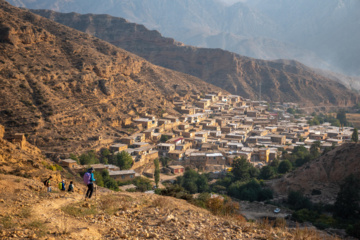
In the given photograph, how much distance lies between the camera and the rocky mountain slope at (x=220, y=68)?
232 feet

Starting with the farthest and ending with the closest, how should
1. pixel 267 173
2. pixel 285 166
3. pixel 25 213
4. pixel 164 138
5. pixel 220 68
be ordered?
1. pixel 220 68
2. pixel 164 138
3. pixel 285 166
4. pixel 267 173
5. pixel 25 213

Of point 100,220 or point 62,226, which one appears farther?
point 100,220

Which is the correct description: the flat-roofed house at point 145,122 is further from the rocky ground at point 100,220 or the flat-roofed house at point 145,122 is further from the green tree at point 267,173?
the rocky ground at point 100,220

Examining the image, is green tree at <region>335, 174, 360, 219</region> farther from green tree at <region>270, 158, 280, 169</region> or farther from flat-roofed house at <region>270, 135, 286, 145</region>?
flat-roofed house at <region>270, 135, 286, 145</region>

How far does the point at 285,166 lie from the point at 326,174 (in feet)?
17.3

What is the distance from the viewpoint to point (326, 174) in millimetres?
23984

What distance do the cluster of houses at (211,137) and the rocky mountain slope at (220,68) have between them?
63.9 ft

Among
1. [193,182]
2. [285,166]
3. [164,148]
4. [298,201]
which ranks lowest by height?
[298,201]

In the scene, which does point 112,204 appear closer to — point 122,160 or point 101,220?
point 101,220

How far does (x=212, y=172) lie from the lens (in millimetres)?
29516

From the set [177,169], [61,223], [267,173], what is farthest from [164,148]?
[61,223]

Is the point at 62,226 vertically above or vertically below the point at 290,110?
below

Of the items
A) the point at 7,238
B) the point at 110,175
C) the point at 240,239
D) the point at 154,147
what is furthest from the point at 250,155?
the point at 7,238

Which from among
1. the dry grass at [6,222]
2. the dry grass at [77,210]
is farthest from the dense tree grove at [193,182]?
the dry grass at [6,222]
